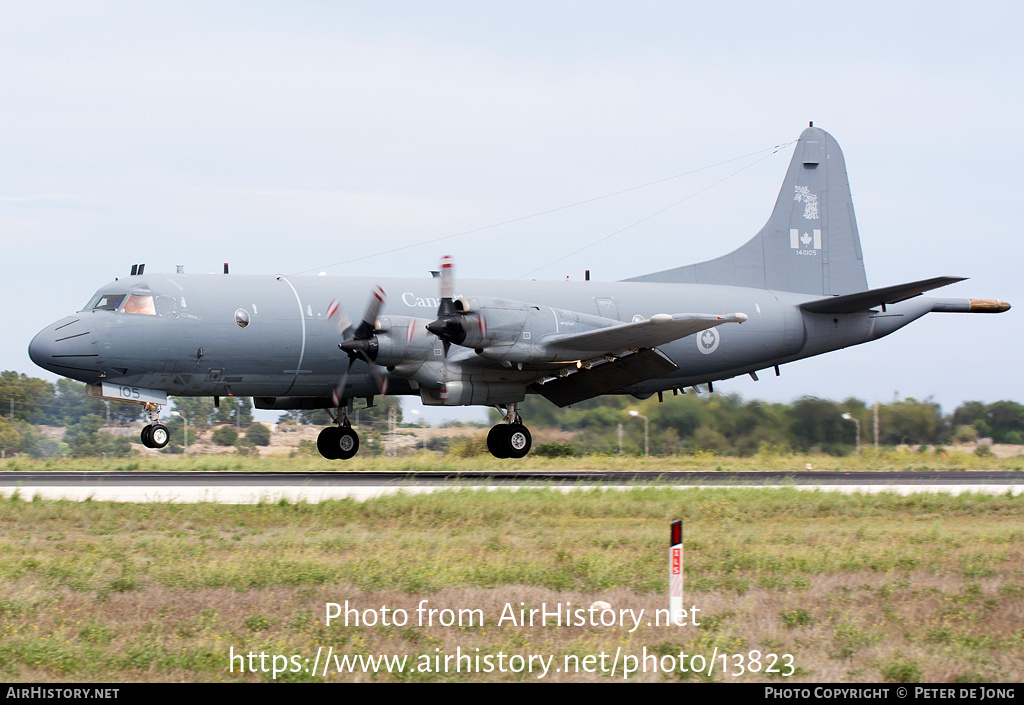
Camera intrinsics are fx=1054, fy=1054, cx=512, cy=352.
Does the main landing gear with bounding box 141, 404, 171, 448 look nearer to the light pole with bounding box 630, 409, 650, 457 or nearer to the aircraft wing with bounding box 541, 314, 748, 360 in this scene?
the aircraft wing with bounding box 541, 314, 748, 360

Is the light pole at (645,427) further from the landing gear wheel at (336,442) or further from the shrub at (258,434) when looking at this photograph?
the shrub at (258,434)

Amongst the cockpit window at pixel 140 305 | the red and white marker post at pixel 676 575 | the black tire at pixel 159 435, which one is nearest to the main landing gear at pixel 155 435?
the black tire at pixel 159 435

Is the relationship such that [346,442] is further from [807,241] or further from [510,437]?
[807,241]

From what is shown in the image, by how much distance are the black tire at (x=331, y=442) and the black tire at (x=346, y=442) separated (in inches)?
1.9

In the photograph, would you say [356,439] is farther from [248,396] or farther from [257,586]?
[257,586]

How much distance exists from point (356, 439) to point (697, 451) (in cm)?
1050

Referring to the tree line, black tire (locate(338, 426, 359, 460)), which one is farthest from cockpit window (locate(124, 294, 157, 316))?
the tree line

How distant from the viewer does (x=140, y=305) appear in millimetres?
22688

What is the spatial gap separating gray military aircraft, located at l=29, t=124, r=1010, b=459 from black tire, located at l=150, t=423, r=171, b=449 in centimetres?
4

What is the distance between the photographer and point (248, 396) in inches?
966

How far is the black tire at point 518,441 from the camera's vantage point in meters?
25.3

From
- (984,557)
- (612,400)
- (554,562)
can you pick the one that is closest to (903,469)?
(612,400)

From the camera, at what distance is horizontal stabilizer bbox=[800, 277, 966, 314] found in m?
24.5
